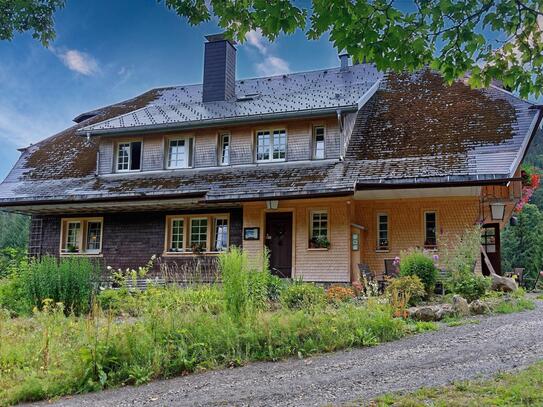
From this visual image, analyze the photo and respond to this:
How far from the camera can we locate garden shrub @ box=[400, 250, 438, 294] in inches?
419

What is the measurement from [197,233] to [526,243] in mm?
26144

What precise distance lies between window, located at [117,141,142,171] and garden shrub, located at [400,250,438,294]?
1030 cm

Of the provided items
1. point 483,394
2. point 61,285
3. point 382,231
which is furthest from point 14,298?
point 382,231

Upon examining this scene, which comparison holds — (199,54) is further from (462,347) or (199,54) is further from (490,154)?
(462,347)

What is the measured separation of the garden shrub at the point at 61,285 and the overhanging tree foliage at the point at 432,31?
696 cm

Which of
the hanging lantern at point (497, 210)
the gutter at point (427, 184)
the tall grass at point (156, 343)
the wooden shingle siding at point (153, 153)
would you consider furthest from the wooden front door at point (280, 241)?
the tall grass at point (156, 343)

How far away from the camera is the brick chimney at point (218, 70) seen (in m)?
19.4

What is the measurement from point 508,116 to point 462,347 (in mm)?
10630

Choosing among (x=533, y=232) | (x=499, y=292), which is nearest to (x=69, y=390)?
(x=499, y=292)

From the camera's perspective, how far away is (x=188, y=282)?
29.2 ft

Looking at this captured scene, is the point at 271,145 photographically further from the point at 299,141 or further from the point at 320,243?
the point at 320,243

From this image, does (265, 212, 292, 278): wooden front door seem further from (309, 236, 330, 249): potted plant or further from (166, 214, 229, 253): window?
(166, 214, 229, 253): window

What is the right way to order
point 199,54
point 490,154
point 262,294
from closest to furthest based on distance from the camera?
point 262,294 < point 490,154 < point 199,54

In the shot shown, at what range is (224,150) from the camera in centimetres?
1683
